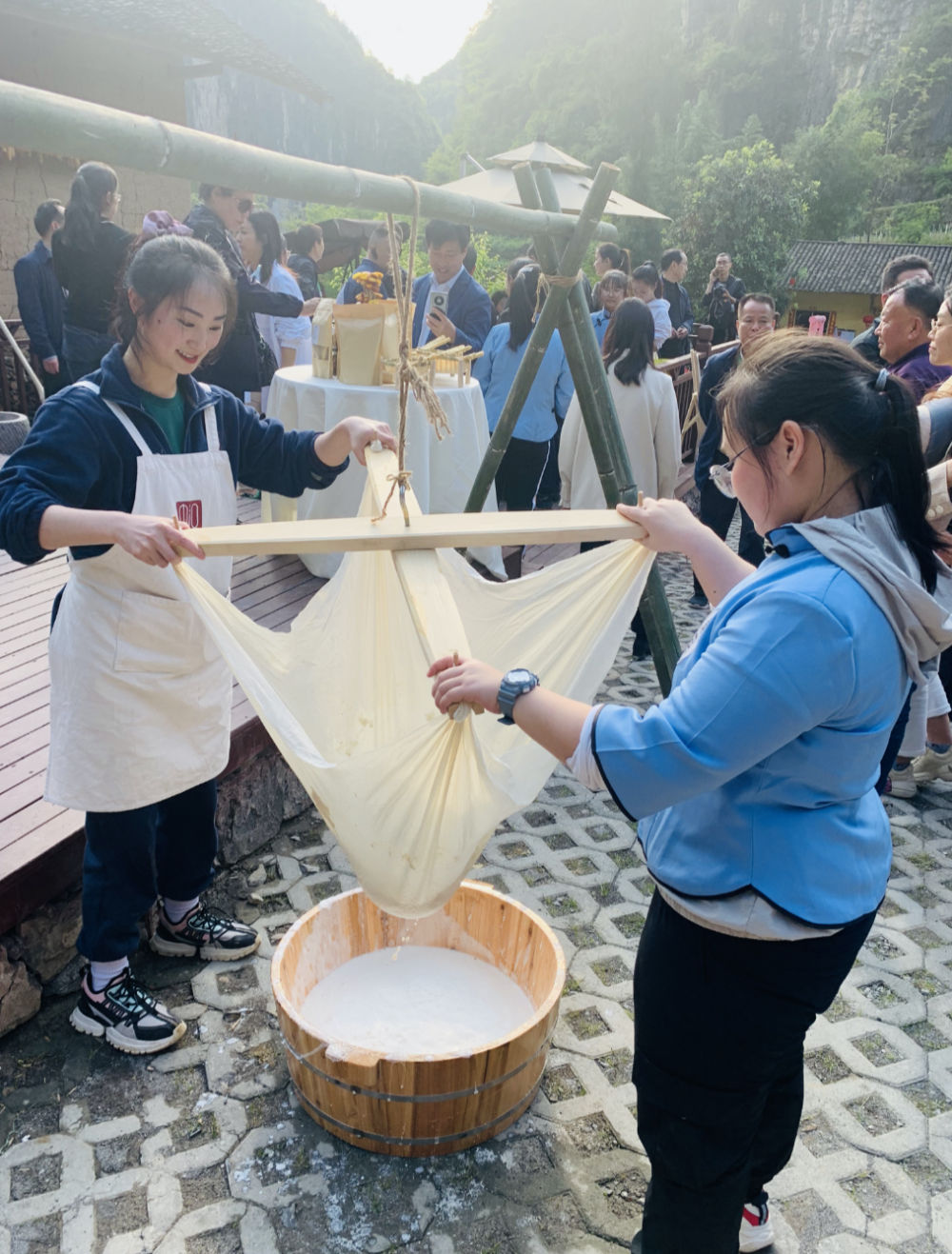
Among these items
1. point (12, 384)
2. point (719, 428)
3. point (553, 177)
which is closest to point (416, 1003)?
point (719, 428)

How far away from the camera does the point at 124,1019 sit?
204cm

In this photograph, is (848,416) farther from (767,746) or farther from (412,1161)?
(412,1161)

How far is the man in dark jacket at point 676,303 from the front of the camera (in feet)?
27.0

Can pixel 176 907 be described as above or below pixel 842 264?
below

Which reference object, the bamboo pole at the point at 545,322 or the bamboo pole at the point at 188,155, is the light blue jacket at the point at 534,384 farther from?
the bamboo pole at the point at 188,155

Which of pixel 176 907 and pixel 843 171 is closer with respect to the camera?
pixel 176 907

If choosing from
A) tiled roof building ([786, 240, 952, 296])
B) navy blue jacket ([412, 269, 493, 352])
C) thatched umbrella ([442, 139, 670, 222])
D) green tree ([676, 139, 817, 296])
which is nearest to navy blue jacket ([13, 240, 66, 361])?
navy blue jacket ([412, 269, 493, 352])

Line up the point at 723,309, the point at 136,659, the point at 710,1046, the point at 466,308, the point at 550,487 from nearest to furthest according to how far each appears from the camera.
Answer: the point at 710,1046, the point at 136,659, the point at 466,308, the point at 550,487, the point at 723,309

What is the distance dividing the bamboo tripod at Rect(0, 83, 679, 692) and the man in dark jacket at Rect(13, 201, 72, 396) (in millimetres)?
3279

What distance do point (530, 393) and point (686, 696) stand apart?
3450 millimetres

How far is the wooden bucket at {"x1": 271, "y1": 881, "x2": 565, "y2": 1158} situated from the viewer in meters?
1.69

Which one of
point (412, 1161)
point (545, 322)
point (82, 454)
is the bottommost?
point (412, 1161)

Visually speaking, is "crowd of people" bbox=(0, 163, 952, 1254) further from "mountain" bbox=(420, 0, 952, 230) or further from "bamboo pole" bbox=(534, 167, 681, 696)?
"mountain" bbox=(420, 0, 952, 230)

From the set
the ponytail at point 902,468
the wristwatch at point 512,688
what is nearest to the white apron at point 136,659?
the wristwatch at point 512,688
